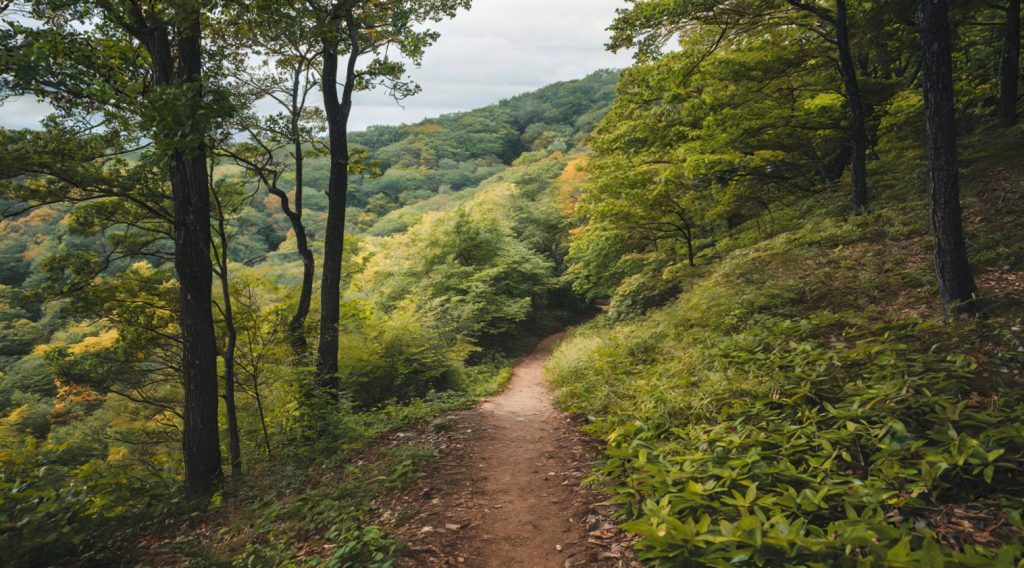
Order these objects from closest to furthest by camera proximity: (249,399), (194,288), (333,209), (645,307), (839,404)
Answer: (839,404), (194,288), (333,209), (249,399), (645,307)

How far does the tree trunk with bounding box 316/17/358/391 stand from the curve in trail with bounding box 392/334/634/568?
2.79m

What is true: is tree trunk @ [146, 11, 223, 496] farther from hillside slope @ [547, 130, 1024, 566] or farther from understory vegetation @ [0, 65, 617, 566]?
→ hillside slope @ [547, 130, 1024, 566]

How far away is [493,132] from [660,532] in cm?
7766

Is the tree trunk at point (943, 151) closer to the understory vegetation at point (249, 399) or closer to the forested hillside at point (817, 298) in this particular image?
the forested hillside at point (817, 298)

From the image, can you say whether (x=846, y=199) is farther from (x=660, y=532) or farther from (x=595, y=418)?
(x=660, y=532)

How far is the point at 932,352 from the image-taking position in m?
4.64

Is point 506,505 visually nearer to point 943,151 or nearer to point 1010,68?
point 943,151

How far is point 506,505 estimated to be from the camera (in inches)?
181

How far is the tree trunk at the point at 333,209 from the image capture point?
26.2 feet

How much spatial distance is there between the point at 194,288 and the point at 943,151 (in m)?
9.04

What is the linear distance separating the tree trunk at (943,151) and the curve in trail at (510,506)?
464 centimetres

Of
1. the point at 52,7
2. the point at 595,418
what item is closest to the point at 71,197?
the point at 52,7

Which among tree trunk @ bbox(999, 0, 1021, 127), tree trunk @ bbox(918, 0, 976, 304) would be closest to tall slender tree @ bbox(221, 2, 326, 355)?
tree trunk @ bbox(918, 0, 976, 304)

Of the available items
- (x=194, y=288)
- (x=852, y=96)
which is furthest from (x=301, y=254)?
(x=852, y=96)
